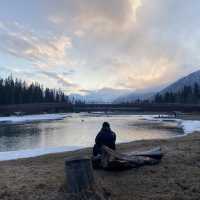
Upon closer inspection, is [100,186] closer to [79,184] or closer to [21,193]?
[79,184]

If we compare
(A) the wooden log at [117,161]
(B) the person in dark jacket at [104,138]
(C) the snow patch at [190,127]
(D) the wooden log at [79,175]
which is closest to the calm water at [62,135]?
(C) the snow patch at [190,127]

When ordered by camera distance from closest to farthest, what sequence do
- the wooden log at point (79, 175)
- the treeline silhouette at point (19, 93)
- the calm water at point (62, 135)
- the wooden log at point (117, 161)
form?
the wooden log at point (79, 175) < the wooden log at point (117, 161) < the calm water at point (62, 135) < the treeline silhouette at point (19, 93)

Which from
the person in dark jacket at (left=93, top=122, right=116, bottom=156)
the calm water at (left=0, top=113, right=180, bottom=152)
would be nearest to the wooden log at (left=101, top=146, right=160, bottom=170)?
the person in dark jacket at (left=93, top=122, right=116, bottom=156)

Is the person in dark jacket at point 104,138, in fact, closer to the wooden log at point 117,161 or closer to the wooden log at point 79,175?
the wooden log at point 117,161

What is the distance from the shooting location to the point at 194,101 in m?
138

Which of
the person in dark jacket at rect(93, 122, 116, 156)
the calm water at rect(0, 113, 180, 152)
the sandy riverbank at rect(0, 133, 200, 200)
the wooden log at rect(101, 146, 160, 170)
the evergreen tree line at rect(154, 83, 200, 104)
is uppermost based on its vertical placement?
the evergreen tree line at rect(154, 83, 200, 104)

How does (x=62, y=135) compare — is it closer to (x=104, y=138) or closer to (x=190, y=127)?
(x=190, y=127)

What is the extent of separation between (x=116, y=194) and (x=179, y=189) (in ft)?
5.49

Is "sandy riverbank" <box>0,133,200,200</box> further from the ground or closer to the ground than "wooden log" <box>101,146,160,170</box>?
closer to the ground

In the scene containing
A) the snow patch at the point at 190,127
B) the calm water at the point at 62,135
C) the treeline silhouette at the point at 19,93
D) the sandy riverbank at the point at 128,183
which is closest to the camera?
the sandy riverbank at the point at 128,183

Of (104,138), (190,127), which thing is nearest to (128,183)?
(104,138)

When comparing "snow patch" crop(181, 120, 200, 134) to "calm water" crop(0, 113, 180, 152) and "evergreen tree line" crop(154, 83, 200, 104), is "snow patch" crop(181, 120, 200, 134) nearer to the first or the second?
"calm water" crop(0, 113, 180, 152)

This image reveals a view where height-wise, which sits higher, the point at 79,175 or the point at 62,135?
the point at 79,175

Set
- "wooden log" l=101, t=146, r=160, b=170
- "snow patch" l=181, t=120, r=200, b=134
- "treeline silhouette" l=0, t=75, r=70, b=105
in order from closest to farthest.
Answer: "wooden log" l=101, t=146, r=160, b=170 < "snow patch" l=181, t=120, r=200, b=134 < "treeline silhouette" l=0, t=75, r=70, b=105
